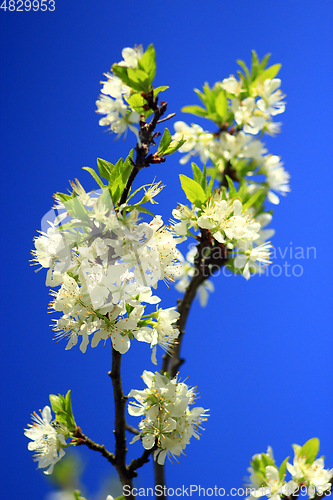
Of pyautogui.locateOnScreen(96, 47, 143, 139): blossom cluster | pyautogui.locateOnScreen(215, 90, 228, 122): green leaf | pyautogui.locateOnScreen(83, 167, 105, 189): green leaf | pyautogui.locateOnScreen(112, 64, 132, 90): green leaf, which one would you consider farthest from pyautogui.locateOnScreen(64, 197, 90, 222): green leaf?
pyautogui.locateOnScreen(215, 90, 228, 122): green leaf

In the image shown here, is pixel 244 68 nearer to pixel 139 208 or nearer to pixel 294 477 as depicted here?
pixel 139 208

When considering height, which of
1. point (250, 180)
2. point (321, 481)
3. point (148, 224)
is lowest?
point (321, 481)

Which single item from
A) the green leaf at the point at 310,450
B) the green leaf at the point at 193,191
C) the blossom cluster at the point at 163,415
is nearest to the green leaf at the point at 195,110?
the green leaf at the point at 193,191

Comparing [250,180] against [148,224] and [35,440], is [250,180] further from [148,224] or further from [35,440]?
[35,440]

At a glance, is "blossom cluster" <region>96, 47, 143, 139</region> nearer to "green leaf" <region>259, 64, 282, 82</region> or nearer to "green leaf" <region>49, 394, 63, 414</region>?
"green leaf" <region>49, 394, 63, 414</region>

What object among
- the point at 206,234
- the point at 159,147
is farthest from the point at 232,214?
the point at 159,147

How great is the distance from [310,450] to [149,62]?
5.66 feet

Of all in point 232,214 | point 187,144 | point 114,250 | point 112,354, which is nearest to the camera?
point 114,250

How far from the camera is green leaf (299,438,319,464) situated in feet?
5.61

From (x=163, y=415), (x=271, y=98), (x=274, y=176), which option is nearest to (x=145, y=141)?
(x=163, y=415)

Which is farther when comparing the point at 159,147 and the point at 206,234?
the point at 206,234

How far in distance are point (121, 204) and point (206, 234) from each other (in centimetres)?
57

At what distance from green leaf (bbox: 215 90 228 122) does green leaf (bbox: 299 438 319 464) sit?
5.72 feet

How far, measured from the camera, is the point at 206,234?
1.64m
